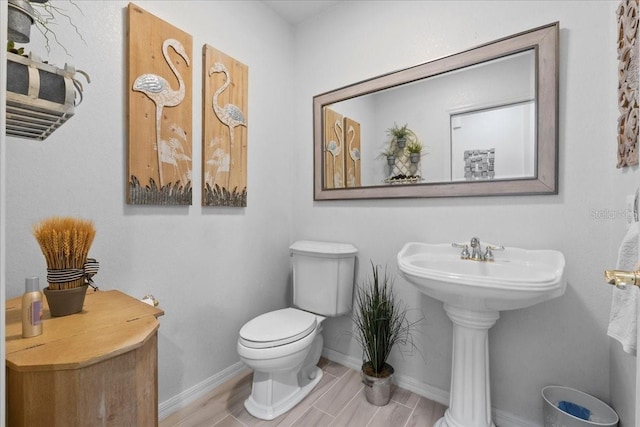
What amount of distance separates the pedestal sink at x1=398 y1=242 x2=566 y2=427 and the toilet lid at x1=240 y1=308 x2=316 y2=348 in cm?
66

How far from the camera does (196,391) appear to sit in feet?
5.25

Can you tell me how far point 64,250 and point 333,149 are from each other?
160cm

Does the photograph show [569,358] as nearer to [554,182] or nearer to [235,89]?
Answer: [554,182]

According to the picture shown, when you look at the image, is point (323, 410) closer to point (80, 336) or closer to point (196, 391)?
point (196, 391)

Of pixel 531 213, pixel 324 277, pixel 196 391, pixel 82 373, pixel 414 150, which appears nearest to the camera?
pixel 82 373

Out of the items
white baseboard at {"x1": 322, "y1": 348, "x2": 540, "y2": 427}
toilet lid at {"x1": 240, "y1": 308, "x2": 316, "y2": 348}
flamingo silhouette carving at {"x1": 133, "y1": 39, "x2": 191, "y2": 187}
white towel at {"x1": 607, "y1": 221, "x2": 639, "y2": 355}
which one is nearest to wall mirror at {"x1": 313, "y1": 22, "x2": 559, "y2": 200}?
white towel at {"x1": 607, "y1": 221, "x2": 639, "y2": 355}

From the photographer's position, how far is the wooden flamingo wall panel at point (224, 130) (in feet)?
5.37

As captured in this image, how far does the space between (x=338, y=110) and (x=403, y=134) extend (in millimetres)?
538

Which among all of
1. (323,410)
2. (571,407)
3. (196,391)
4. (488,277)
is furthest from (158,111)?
(571,407)

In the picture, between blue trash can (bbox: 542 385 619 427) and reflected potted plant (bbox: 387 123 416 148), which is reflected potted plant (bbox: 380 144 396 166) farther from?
blue trash can (bbox: 542 385 619 427)

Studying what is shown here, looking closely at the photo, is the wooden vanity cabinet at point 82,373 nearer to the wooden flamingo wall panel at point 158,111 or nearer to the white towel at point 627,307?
the wooden flamingo wall panel at point 158,111

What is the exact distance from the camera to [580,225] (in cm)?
127

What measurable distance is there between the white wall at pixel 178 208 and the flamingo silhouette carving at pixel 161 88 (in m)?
0.08

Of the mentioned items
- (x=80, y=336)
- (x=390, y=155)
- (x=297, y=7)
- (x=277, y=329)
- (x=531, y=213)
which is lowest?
(x=277, y=329)
